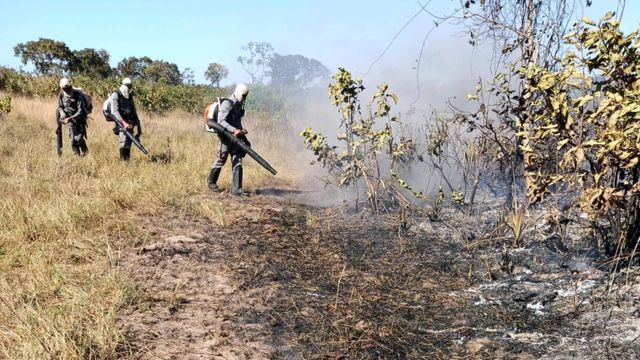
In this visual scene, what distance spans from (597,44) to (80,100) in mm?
7826

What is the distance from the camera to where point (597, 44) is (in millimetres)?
2910

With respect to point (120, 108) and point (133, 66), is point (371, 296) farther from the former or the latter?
point (133, 66)

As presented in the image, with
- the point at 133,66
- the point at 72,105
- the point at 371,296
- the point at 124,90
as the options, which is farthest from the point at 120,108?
the point at 133,66

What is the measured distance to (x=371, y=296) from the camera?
3.34 meters

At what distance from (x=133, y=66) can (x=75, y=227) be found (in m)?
49.7

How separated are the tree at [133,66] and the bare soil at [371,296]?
47148 millimetres

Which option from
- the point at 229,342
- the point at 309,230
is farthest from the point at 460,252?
the point at 229,342

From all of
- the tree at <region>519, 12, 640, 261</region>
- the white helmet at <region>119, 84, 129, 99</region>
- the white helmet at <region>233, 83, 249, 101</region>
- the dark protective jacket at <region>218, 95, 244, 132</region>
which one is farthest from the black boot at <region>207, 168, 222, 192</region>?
the tree at <region>519, 12, 640, 261</region>

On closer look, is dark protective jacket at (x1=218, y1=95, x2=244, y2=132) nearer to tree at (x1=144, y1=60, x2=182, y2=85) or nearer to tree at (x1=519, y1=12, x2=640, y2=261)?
tree at (x1=519, y1=12, x2=640, y2=261)

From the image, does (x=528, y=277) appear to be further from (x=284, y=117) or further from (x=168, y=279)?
(x=284, y=117)

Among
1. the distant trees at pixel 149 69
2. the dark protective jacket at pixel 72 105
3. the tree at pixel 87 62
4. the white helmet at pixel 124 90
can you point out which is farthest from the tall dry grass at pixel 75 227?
the distant trees at pixel 149 69

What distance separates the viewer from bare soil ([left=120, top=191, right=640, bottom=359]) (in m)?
2.56

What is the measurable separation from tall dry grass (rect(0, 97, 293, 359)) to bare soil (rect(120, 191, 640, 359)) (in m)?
0.20

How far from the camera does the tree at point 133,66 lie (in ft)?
157
